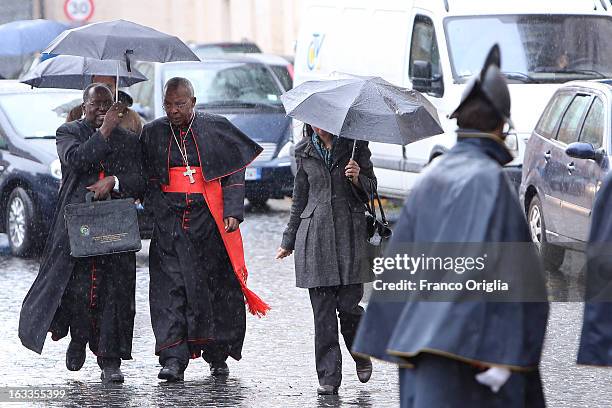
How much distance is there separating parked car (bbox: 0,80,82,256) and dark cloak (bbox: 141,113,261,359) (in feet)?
19.4

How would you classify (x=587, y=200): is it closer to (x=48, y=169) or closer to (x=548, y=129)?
(x=548, y=129)

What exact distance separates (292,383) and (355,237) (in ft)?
3.12

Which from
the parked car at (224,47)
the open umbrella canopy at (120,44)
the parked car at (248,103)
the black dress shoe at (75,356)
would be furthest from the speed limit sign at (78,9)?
the black dress shoe at (75,356)

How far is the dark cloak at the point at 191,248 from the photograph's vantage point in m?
8.74

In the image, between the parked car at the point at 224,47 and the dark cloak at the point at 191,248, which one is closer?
the dark cloak at the point at 191,248

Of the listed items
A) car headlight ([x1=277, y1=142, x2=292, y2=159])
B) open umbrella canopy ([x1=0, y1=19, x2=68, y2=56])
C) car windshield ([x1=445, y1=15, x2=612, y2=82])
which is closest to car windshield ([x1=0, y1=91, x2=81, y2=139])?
open umbrella canopy ([x1=0, y1=19, x2=68, y2=56])

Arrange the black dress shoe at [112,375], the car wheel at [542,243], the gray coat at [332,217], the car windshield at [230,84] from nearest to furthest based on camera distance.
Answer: the gray coat at [332,217]
the black dress shoe at [112,375]
the car wheel at [542,243]
the car windshield at [230,84]

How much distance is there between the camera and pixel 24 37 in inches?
473

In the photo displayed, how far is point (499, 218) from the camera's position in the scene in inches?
186

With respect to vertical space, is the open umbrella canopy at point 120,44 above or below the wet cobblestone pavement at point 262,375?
above

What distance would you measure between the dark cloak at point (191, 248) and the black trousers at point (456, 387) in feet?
13.2

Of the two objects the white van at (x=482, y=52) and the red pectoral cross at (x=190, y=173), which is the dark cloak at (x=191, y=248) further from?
the white van at (x=482, y=52)

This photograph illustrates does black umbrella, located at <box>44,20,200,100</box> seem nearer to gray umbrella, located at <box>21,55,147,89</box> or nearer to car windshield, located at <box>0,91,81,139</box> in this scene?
gray umbrella, located at <box>21,55,147,89</box>

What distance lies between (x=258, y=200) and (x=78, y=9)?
12397mm
